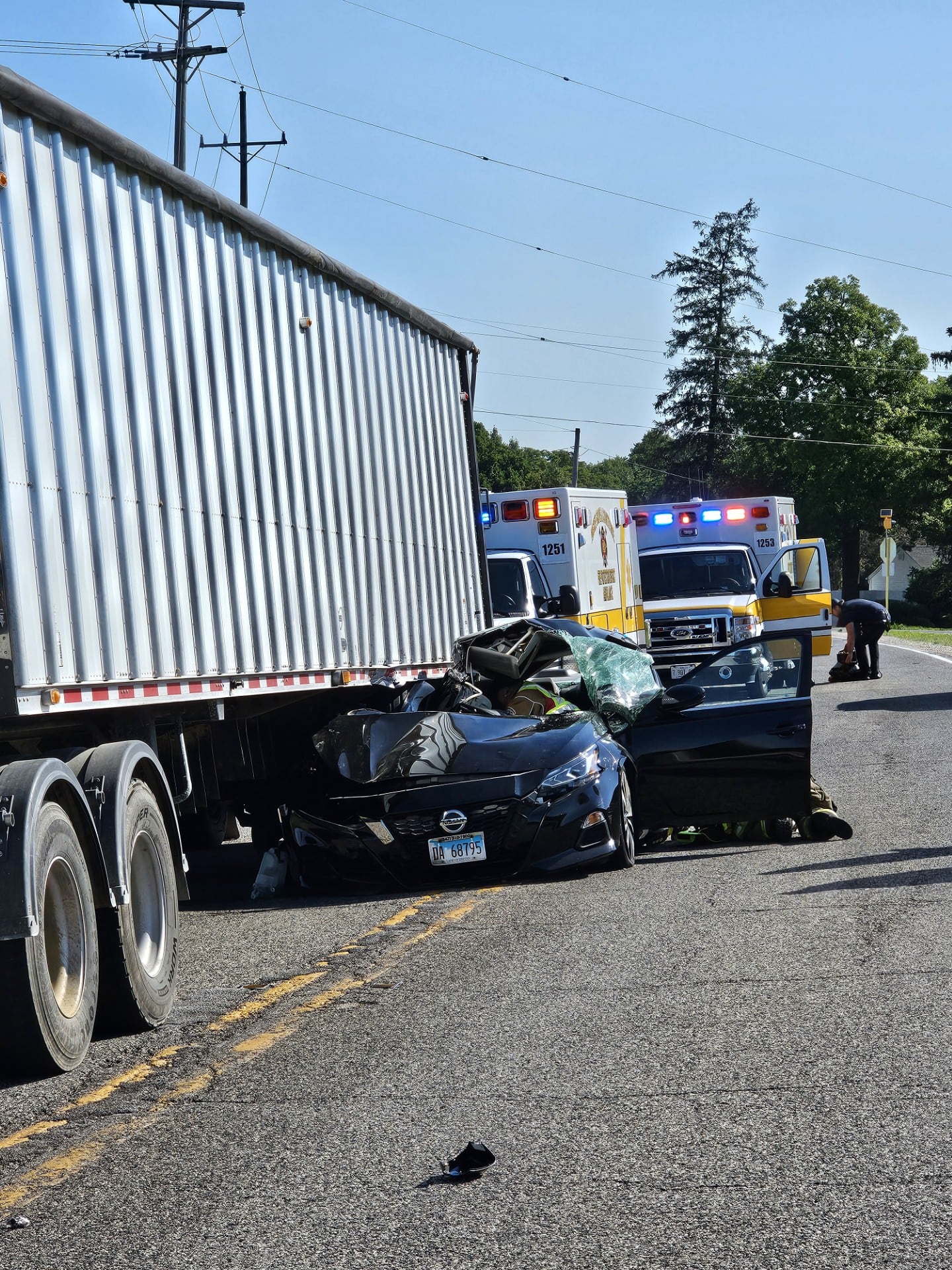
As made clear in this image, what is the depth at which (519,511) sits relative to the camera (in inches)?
830

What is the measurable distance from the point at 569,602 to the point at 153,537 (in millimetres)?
11671

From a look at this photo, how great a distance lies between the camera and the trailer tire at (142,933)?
6.71 m

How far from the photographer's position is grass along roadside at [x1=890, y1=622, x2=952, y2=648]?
4725 centimetres

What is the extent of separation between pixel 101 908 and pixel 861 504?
76.1 m

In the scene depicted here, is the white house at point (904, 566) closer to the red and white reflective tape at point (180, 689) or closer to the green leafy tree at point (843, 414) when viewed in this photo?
the green leafy tree at point (843, 414)

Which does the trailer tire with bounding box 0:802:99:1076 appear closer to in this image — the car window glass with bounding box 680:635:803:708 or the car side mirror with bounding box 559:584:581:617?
the car window glass with bounding box 680:635:803:708

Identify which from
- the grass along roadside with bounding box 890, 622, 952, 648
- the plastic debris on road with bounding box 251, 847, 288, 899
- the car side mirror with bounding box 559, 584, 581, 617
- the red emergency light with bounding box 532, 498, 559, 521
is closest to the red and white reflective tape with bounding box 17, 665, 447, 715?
the plastic debris on road with bounding box 251, 847, 288, 899

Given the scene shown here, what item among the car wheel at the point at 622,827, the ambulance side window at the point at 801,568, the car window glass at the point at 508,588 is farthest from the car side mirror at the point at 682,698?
the ambulance side window at the point at 801,568

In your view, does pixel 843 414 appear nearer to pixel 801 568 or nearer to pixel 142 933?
pixel 801 568

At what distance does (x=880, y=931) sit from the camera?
26.2ft

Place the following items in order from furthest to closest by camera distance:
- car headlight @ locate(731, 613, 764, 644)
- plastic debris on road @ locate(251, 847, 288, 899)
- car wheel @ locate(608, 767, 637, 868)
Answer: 1. car headlight @ locate(731, 613, 764, 644)
2. plastic debris on road @ locate(251, 847, 288, 899)
3. car wheel @ locate(608, 767, 637, 868)

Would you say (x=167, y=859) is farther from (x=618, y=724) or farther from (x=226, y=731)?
A: (x=618, y=724)

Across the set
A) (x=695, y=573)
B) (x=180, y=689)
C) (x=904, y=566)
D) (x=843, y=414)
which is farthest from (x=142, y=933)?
(x=904, y=566)

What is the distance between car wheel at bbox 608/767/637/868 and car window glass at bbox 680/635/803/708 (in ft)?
3.75
